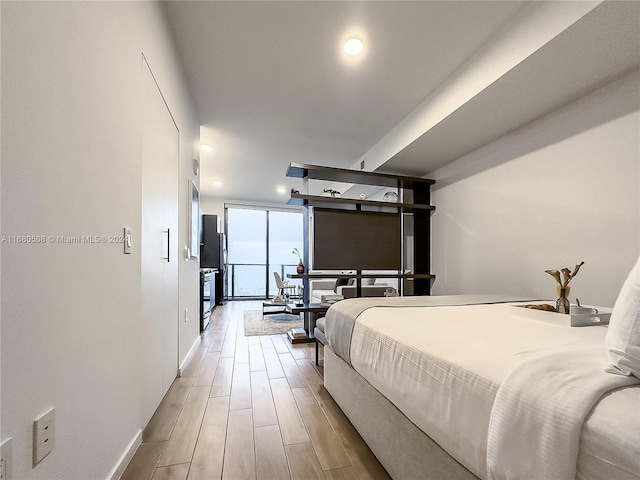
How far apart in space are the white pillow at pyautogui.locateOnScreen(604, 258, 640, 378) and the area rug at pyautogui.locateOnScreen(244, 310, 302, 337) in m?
3.77

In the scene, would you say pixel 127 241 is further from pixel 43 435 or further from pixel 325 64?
pixel 325 64

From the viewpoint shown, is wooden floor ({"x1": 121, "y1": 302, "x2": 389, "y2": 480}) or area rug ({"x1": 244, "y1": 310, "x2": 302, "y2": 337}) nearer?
wooden floor ({"x1": 121, "y1": 302, "x2": 389, "y2": 480})

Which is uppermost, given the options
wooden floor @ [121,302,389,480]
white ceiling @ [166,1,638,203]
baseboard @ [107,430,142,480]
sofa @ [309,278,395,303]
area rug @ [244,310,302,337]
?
A: white ceiling @ [166,1,638,203]

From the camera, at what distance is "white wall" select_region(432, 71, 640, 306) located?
2.07 meters

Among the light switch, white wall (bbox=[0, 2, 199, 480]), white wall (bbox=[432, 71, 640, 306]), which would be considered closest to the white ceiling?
white wall (bbox=[432, 71, 640, 306])

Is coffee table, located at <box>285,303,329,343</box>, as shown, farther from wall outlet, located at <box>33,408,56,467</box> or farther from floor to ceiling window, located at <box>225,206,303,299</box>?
floor to ceiling window, located at <box>225,206,303,299</box>

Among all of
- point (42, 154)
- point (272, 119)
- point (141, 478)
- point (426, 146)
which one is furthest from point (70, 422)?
point (426, 146)

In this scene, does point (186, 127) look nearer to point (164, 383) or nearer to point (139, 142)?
point (139, 142)

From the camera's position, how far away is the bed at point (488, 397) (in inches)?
22.8

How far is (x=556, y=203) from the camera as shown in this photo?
2508mm

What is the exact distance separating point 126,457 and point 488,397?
1583 mm

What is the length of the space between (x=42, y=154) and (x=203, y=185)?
5986 millimetres

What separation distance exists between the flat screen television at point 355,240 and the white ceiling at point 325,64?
829 mm

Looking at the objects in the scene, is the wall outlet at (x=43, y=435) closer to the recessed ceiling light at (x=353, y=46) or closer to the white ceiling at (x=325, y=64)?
the white ceiling at (x=325, y=64)
